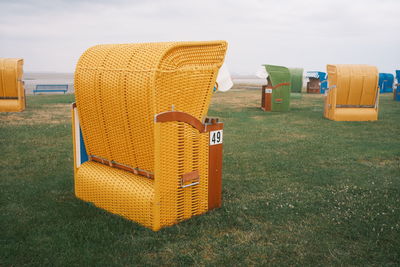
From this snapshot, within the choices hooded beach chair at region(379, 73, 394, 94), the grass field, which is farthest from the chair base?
hooded beach chair at region(379, 73, 394, 94)

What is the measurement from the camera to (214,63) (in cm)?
479

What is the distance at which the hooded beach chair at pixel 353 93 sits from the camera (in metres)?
13.9

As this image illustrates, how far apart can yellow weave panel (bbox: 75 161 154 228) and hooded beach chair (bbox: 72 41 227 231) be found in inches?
0.5

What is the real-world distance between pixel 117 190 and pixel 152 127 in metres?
1.11

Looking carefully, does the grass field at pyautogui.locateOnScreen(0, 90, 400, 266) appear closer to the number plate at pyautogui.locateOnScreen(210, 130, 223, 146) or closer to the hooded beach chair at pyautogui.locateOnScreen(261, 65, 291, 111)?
the number plate at pyautogui.locateOnScreen(210, 130, 223, 146)

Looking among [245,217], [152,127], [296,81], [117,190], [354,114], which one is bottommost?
[245,217]

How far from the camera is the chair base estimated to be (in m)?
14.0

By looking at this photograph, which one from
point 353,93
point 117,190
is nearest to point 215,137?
point 117,190

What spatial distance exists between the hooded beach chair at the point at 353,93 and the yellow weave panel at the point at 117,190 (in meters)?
11.0

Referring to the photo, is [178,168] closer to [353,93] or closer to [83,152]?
[83,152]

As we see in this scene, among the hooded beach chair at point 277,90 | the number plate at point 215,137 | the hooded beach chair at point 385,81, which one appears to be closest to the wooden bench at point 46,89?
the hooded beach chair at point 277,90

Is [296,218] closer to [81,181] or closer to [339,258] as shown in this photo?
[339,258]

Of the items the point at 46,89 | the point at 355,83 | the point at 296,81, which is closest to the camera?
the point at 355,83

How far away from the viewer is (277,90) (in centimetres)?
1748
